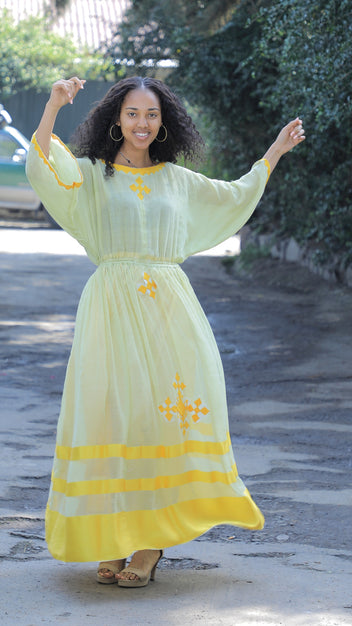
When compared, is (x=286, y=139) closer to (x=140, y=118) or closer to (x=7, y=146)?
(x=140, y=118)

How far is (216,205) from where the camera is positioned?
3492 millimetres

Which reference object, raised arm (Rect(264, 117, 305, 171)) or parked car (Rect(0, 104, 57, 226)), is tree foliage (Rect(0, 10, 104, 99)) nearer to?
parked car (Rect(0, 104, 57, 226))

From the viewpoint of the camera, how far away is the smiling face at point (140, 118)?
3264mm

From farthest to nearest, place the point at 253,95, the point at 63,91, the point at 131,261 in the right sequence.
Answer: the point at 253,95
the point at 131,261
the point at 63,91

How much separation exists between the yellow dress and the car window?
14.1m

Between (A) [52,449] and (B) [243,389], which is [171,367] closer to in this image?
(A) [52,449]

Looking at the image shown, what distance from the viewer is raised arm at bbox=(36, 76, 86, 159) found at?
3.03 m

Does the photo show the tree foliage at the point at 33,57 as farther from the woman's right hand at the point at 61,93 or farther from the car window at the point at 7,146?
the woman's right hand at the point at 61,93

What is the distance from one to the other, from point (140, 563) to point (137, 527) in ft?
0.43

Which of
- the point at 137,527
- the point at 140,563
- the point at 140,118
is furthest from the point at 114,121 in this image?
the point at 140,563

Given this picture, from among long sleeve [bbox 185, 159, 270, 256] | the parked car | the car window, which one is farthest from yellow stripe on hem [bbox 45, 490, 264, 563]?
the car window

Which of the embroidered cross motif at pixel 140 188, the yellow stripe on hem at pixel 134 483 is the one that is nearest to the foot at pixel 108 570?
the yellow stripe on hem at pixel 134 483

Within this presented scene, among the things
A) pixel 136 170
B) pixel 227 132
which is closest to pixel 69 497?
pixel 136 170

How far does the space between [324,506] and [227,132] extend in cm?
826
